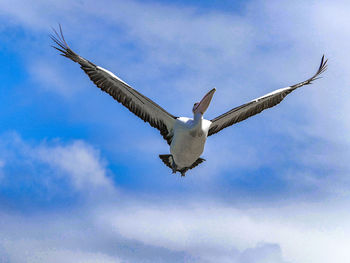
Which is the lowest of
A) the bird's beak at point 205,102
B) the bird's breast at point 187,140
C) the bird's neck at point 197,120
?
the bird's breast at point 187,140

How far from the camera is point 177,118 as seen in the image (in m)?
18.5

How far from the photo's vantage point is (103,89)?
1809cm

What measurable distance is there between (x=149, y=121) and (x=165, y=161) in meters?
1.53

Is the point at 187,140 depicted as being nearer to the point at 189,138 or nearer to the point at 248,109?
the point at 189,138

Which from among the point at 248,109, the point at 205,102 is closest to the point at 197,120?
the point at 205,102

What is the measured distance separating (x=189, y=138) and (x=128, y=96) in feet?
8.71

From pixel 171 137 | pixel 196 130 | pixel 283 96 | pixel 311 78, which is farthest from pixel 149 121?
pixel 311 78

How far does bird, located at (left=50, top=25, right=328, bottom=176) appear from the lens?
17.7 m

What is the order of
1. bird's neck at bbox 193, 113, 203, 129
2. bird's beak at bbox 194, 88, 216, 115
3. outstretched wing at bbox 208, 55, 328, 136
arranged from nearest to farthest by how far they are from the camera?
bird's neck at bbox 193, 113, 203, 129, bird's beak at bbox 194, 88, 216, 115, outstretched wing at bbox 208, 55, 328, 136

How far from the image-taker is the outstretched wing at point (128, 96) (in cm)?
1770

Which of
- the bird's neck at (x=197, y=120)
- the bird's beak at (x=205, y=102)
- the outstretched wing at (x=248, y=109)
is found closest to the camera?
the bird's neck at (x=197, y=120)

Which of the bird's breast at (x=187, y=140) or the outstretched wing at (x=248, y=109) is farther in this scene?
the outstretched wing at (x=248, y=109)

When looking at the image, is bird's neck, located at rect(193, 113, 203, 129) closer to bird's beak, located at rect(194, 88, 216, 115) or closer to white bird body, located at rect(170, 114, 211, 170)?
white bird body, located at rect(170, 114, 211, 170)

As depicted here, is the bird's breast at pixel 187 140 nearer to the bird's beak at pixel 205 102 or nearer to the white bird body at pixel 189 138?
the white bird body at pixel 189 138
